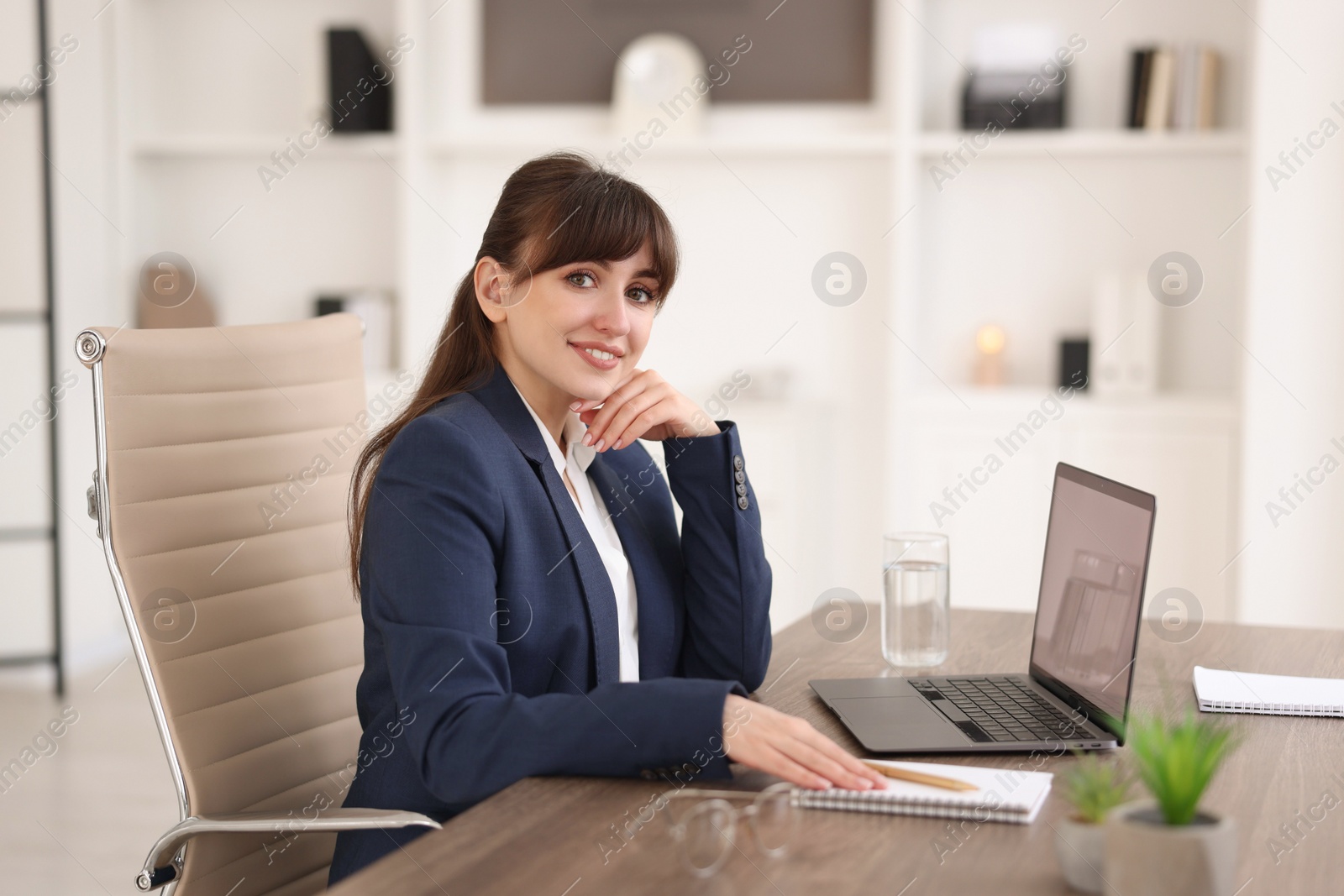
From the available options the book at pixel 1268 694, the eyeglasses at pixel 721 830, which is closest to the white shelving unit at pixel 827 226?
the book at pixel 1268 694

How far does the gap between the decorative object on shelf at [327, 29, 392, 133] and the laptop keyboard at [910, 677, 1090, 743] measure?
337 cm

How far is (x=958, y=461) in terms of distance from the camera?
3945 mm

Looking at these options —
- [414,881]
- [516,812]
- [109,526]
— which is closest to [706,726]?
[516,812]

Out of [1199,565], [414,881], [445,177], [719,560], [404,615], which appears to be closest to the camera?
[414,881]

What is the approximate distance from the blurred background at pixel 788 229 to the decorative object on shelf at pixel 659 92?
0.01 meters

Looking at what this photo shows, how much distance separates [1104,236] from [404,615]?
3.41m

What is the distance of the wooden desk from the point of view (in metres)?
0.94

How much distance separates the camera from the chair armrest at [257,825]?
1.24 m

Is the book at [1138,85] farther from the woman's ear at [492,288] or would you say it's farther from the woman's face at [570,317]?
the woman's ear at [492,288]

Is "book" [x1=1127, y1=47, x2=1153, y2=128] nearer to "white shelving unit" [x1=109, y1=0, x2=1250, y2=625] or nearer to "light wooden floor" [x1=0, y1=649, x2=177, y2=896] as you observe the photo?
"white shelving unit" [x1=109, y1=0, x2=1250, y2=625]

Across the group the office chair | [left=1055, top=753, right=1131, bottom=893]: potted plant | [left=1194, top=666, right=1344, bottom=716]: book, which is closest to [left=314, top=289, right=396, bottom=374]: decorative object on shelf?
the office chair

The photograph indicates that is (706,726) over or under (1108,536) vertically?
under

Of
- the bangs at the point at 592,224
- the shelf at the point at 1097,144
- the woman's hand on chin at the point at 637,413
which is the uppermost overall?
the shelf at the point at 1097,144

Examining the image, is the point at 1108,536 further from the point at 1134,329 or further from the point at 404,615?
the point at 1134,329
